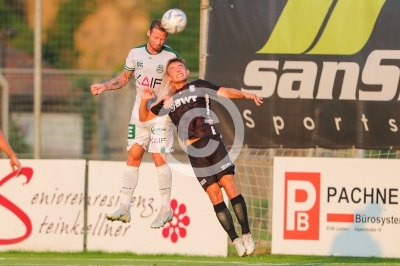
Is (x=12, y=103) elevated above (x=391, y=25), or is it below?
below

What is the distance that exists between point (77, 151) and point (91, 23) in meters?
9.23

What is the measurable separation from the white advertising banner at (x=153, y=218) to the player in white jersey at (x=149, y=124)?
81.8 inches

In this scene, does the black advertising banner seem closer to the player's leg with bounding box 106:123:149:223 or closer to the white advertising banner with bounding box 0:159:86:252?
the player's leg with bounding box 106:123:149:223

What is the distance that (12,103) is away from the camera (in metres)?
21.8

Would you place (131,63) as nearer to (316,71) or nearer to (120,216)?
(120,216)

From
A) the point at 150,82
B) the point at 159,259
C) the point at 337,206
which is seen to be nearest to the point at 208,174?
the point at 150,82

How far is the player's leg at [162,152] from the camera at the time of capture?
13.3m

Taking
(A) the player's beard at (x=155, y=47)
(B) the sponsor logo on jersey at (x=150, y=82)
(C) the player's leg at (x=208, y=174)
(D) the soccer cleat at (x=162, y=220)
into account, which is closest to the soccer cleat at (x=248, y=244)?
(C) the player's leg at (x=208, y=174)

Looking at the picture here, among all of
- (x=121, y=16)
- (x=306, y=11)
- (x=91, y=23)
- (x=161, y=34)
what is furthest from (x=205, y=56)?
(x=121, y=16)

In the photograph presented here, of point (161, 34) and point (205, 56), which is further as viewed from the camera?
point (205, 56)

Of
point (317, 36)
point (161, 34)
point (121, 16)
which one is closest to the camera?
point (161, 34)

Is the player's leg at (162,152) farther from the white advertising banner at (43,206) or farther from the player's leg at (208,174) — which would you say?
the white advertising banner at (43,206)

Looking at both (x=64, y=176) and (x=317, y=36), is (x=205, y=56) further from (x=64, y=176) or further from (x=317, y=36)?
(x=64, y=176)

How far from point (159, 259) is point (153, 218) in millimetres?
672
